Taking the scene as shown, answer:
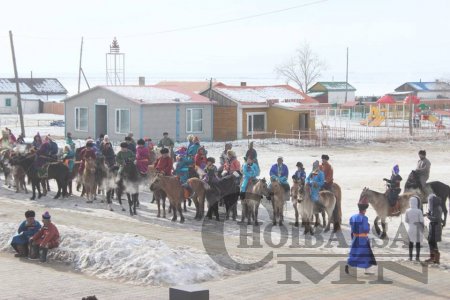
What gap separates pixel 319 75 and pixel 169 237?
133 meters

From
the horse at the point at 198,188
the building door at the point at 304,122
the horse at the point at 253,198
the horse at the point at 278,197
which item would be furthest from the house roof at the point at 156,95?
the horse at the point at 278,197

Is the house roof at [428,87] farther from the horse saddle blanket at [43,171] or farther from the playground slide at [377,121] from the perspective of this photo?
the horse saddle blanket at [43,171]

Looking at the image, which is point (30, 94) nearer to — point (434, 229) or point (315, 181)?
point (315, 181)

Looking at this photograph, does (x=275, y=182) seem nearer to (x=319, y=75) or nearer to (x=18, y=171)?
(x=18, y=171)

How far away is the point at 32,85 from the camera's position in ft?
323

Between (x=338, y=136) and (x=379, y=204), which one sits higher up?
(x=338, y=136)

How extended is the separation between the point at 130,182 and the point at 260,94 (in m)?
29.8

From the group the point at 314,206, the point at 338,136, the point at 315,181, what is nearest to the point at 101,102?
the point at 338,136

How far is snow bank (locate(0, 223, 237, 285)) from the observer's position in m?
15.4

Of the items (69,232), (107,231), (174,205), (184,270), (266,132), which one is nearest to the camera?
(184,270)

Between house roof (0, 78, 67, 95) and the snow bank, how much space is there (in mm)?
76492

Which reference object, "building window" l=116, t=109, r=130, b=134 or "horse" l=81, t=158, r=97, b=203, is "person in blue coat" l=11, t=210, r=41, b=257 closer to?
"horse" l=81, t=158, r=97, b=203

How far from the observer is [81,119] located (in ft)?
164

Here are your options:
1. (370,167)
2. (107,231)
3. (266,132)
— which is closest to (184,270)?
(107,231)
